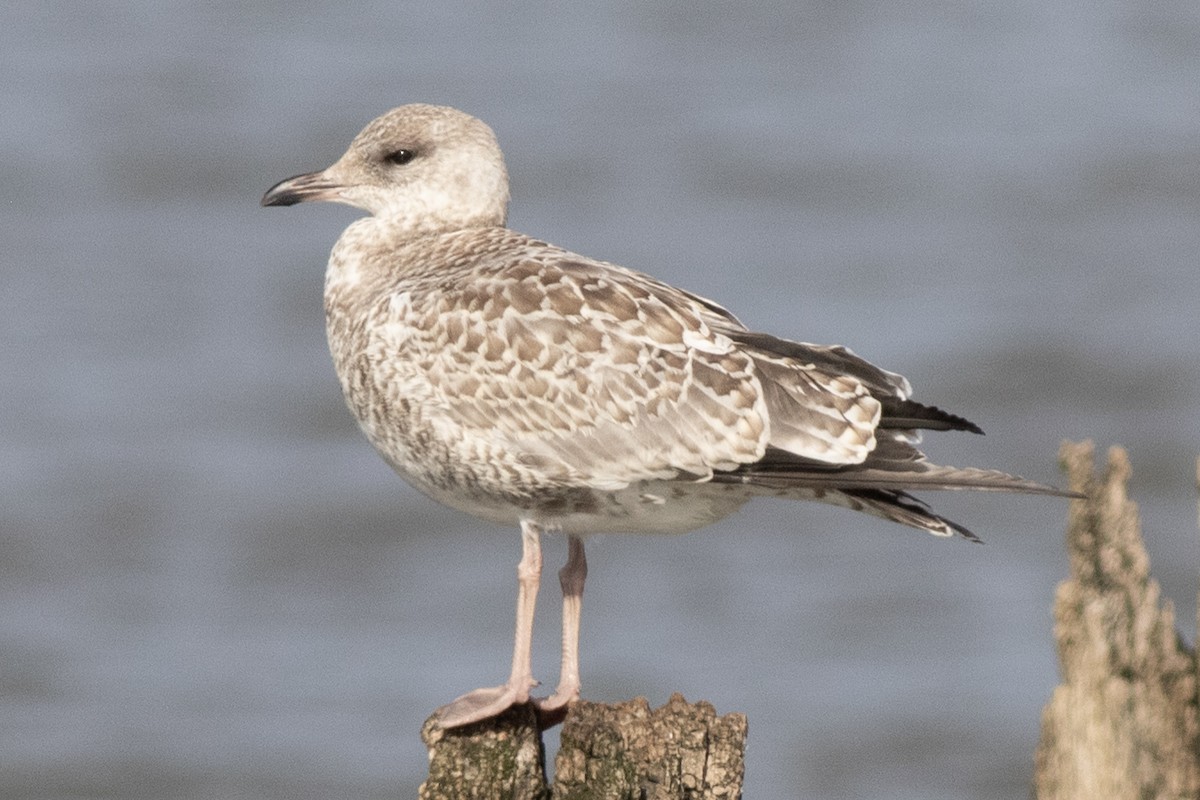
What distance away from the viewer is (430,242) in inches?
343

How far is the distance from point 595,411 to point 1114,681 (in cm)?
239

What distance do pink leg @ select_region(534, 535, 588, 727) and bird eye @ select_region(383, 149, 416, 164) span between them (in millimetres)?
1695

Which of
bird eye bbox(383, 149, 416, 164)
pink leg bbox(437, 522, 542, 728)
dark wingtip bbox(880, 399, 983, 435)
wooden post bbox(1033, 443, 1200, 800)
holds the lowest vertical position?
wooden post bbox(1033, 443, 1200, 800)

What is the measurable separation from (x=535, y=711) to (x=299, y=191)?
2576 mm

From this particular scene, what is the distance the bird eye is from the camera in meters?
8.97

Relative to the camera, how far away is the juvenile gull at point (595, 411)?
749 cm

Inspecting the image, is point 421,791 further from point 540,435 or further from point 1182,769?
point 1182,769

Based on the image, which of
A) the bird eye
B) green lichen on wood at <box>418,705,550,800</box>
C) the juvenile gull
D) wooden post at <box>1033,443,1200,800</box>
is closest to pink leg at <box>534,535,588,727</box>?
the juvenile gull

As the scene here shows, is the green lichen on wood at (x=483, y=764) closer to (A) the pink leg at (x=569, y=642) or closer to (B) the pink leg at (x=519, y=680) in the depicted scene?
(B) the pink leg at (x=519, y=680)

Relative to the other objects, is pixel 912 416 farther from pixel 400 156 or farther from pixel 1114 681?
pixel 400 156

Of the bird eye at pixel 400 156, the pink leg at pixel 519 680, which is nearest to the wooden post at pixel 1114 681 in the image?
the pink leg at pixel 519 680

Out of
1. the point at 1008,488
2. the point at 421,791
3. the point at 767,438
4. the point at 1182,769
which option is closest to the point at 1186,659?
the point at 1182,769

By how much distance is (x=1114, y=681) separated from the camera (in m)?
5.93

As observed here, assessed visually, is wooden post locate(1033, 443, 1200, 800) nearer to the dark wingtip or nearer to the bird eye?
the dark wingtip
